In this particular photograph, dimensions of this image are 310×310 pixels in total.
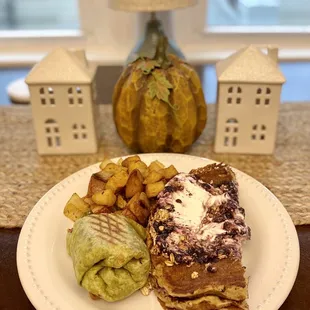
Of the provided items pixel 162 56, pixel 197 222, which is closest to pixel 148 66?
pixel 162 56

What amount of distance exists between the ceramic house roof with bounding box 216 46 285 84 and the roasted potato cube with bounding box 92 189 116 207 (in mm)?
376

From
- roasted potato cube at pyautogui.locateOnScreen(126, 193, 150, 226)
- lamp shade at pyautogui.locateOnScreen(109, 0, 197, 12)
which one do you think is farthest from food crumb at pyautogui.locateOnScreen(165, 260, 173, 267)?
lamp shade at pyautogui.locateOnScreen(109, 0, 197, 12)

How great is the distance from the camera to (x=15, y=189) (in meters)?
0.96

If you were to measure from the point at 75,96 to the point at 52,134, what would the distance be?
11 cm

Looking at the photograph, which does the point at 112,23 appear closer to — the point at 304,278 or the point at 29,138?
the point at 29,138

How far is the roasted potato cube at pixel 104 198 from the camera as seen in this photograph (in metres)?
0.79

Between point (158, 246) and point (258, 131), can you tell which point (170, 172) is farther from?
point (258, 131)

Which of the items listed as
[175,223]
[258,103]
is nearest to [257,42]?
[258,103]

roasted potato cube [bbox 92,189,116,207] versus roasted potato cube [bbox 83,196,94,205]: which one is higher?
roasted potato cube [bbox 92,189,116,207]

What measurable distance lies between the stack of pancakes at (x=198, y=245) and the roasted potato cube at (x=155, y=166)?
0.09m

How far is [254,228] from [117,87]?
0.43 metres

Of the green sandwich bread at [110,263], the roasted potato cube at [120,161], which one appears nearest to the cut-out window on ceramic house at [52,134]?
the roasted potato cube at [120,161]

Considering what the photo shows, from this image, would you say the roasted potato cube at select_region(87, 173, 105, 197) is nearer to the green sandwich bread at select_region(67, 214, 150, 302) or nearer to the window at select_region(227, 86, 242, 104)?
the green sandwich bread at select_region(67, 214, 150, 302)

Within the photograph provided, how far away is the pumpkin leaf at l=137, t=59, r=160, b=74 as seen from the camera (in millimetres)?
963
